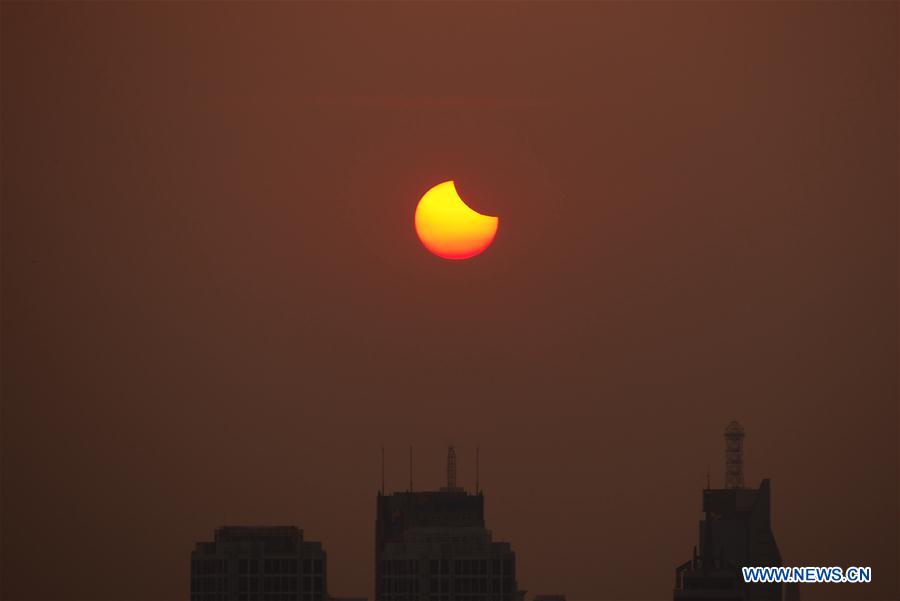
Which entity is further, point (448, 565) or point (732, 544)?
point (732, 544)

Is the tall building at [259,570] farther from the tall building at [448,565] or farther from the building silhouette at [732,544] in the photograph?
the building silhouette at [732,544]

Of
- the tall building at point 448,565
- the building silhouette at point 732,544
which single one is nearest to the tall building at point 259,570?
the tall building at point 448,565

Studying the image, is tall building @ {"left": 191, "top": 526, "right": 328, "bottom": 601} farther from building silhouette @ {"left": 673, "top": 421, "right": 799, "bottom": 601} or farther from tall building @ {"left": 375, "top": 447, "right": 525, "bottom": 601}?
building silhouette @ {"left": 673, "top": 421, "right": 799, "bottom": 601}

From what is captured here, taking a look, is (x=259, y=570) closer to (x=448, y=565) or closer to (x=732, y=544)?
(x=448, y=565)

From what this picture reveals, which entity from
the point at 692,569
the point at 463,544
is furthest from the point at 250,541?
the point at 692,569

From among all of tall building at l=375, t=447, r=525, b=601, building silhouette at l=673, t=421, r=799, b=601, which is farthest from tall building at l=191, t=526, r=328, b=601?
building silhouette at l=673, t=421, r=799, b=601

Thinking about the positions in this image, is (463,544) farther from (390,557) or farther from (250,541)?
(250,541)

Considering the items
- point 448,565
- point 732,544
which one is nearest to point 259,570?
point 448,565
